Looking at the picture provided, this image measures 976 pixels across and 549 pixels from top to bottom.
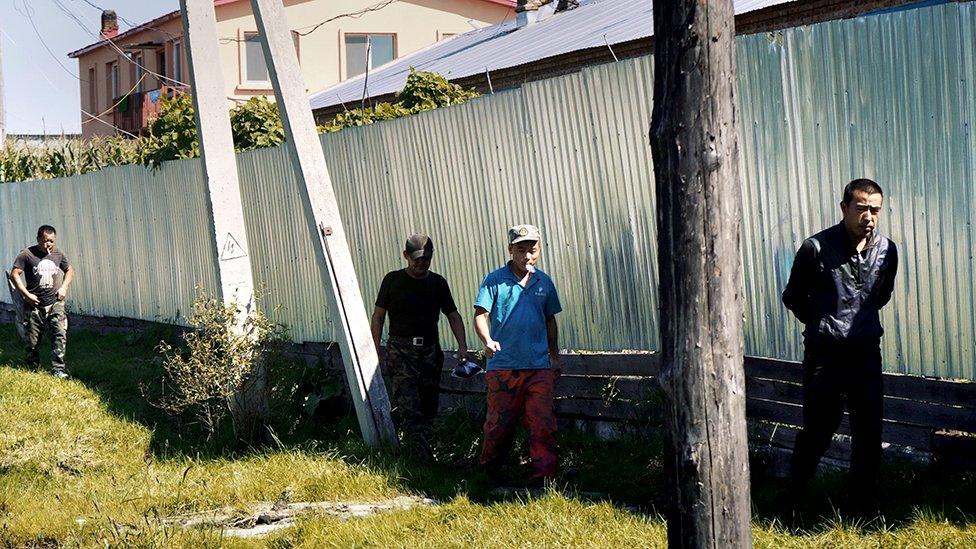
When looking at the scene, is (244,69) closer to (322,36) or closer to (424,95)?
(322,36)

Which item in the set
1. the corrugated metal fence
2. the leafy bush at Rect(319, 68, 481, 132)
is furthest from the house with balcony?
the corrugated metal fence

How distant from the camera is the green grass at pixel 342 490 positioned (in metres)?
6.35

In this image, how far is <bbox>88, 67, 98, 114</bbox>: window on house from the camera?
164ft

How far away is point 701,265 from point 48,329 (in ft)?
39.2

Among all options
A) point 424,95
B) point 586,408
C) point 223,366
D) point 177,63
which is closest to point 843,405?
point 586,408

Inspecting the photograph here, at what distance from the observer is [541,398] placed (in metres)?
8.20

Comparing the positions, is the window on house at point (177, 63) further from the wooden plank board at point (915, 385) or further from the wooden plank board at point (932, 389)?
the wooden plank board at point (932, 389)

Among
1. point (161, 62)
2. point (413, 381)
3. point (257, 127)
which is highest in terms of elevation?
point (161, 62)

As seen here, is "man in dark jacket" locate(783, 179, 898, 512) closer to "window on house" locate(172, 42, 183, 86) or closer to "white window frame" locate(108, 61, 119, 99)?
"window on house" locate(172, 42, 183, 86)

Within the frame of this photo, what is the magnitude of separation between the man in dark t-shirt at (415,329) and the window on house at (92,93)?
43.2m

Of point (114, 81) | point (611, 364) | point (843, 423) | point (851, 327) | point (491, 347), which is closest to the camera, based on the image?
point (851, 327)

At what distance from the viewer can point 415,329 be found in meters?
9.52

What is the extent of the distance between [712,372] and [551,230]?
15.5 ft

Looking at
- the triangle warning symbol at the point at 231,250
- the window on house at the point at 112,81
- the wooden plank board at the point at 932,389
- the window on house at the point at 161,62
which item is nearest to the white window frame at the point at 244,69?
the window on house at the point at 161,62
